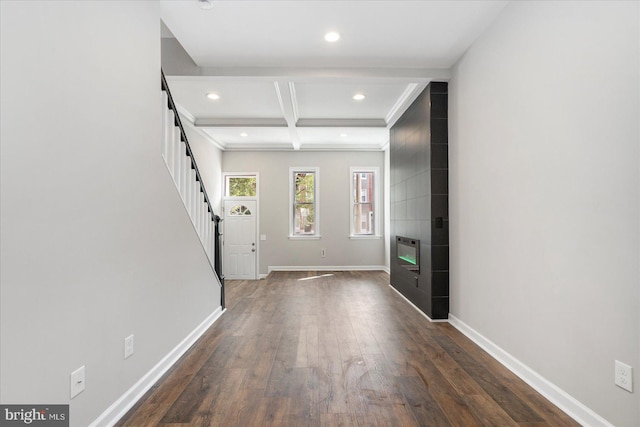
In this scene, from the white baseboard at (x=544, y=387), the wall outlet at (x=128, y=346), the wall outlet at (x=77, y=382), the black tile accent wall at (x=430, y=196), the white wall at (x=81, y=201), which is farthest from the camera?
the black tile accent wall at (x=430, y=196)

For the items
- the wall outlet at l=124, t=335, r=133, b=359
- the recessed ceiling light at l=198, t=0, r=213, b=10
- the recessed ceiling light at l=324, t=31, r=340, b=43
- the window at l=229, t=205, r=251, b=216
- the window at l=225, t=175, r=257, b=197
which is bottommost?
the wall outlet at l=124, t=335, r=133, b=359

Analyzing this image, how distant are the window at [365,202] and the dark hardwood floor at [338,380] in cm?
387

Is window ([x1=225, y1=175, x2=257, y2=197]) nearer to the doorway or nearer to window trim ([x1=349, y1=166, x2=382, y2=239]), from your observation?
the doorway

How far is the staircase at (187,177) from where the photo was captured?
2.83 meters

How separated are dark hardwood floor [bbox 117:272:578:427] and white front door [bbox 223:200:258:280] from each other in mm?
3169

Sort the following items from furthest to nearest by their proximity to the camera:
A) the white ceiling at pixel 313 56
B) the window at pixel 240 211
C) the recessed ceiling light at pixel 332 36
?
1. the window at pixel 240 211
2. the recessed ceiling light at pixel 332 36
3. the white ceiling at pixel 313 56

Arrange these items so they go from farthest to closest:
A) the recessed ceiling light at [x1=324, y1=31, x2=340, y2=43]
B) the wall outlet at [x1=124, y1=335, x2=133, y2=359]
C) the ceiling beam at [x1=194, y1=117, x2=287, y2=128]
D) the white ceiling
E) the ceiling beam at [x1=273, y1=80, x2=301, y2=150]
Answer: the ceiling beam at [x1=194, y1=117, x2=287, y2=128], the ceiling beam at [x1=273, y1=80, x2=301, y2=150], the recessed ceiling light at [x1=324, y1=31, x2=340, y2=43], the white ceiling, the wall outlet at [x1=124, y1=335, x2=133, y2=359]

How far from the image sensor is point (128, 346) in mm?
2096

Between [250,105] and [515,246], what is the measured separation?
409 cm

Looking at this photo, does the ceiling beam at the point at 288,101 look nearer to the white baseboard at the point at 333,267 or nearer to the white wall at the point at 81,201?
the white wall at the point at 81,201

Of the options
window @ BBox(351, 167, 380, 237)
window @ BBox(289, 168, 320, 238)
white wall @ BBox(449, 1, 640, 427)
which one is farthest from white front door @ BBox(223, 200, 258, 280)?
white wall @ BBox(449, 1, 640, 427)

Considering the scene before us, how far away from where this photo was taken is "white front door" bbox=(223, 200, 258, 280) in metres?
7.17

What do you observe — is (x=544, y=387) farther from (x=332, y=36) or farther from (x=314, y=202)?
(x=314, y=202)

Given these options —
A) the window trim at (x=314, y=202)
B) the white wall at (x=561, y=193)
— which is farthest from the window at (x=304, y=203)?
the white wall at (x=561, y=193)
